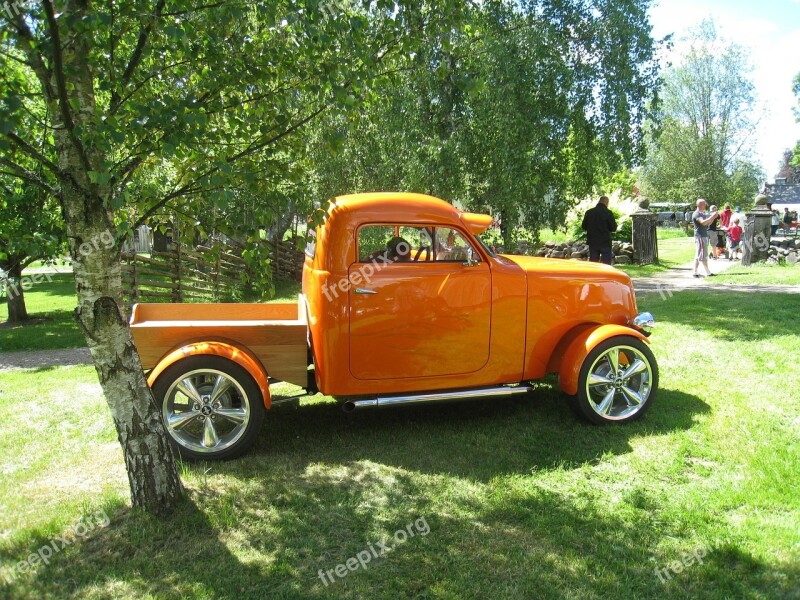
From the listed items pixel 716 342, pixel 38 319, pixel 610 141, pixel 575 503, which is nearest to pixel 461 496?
pixel 575 503

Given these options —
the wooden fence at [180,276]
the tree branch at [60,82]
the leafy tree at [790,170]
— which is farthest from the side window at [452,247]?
the leafy tree at [790,170]

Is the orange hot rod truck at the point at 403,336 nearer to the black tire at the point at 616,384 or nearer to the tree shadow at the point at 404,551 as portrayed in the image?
the black tire at the point at 616,384

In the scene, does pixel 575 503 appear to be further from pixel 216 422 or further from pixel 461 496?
pixel 216 422

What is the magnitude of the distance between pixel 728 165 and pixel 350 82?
4534cm

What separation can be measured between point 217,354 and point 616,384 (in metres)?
A: 3.43

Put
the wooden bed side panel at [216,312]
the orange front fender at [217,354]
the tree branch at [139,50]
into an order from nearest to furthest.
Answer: the tree branch at [139,50] → the orange front fender at [217,354] → the wooden bed side panel at [216,312]

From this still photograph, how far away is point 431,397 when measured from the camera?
4910mm

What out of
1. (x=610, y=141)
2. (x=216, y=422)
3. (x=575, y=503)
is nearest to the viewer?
(x=575, y=503)

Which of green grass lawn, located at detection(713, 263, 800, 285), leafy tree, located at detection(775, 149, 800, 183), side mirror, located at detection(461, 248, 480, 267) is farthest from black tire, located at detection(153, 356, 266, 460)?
leafy tree, located at detection(775, 149, 800, 183)

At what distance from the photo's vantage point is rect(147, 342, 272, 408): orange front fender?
14.6 feet

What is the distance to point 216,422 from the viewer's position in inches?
199

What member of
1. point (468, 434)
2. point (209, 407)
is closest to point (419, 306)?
point (468, 434)

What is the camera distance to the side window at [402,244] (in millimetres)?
5035

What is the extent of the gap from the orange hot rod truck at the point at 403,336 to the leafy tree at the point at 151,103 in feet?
2.82
